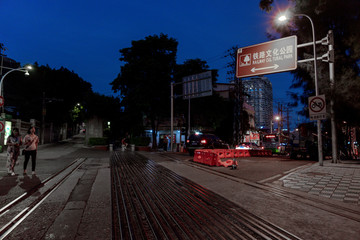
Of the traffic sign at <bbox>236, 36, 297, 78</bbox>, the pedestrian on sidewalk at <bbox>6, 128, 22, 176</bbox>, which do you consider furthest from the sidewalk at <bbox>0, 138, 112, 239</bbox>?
the traffic sign at <bbox>236, 36, 297, 78</bbox>

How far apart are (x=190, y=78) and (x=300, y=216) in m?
21.0

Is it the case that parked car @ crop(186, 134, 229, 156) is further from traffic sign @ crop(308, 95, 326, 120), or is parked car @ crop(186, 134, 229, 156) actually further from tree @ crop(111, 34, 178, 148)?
tree @ crop(111, 34, 178, 148)

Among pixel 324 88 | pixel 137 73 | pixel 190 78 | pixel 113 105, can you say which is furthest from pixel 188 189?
pixel 113 105

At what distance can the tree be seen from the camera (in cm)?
2936

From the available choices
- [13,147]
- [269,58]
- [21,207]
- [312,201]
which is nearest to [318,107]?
[269,58]

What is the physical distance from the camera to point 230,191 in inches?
242

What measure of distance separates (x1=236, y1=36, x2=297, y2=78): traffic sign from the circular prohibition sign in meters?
1.91

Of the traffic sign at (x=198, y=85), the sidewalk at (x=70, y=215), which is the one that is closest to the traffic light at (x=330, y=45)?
the traffic sign at (x=198, y=85)

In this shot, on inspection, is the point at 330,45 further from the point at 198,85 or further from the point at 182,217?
the point at 198,85

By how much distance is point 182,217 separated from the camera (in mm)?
4086

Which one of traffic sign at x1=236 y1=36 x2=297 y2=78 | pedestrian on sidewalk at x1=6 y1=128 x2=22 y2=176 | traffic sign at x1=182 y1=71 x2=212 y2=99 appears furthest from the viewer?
traffic sign at x1=182 y1=71 x2=212 y2=99

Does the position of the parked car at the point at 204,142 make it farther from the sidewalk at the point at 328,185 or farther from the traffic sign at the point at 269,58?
the sidewalk at the point at 328,185

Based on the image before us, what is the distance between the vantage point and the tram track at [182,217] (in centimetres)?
334

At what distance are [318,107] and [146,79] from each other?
2258 cm
